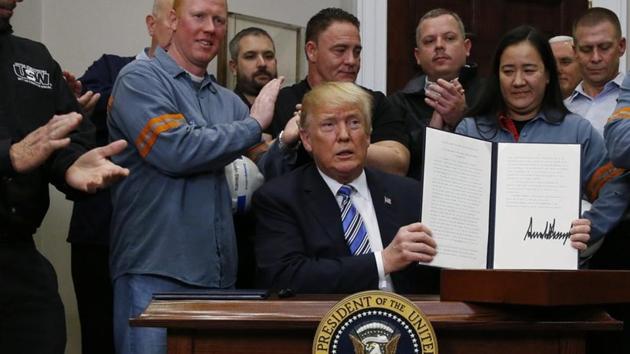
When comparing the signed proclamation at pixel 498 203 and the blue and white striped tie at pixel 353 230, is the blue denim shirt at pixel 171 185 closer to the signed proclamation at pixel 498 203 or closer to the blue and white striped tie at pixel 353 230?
the blue and white striped tie at pixel 353 230

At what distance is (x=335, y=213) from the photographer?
3.35m

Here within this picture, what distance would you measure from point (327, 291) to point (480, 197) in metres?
0.54

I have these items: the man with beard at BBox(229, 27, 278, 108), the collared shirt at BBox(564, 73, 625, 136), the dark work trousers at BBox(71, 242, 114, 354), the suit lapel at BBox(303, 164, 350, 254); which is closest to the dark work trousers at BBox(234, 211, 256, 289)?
the suit lapel at BBox(303, 164, 350, 254)

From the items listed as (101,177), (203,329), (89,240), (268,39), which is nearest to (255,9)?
(268,39)

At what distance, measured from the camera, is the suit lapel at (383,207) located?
3.37 meters

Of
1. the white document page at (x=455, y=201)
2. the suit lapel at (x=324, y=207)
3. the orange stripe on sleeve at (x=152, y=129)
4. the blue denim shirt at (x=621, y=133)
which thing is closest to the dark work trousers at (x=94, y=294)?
the orange stripe on sleeve at (x=152, y=129)

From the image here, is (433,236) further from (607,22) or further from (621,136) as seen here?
(607,22)

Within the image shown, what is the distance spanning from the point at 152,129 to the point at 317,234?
61 cm

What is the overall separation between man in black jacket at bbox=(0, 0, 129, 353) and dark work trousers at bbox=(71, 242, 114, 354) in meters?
0.99

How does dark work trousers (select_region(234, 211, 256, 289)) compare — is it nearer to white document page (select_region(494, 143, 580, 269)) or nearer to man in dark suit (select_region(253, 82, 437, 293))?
man in dark suit (select_region(253, 82, 437, 293))

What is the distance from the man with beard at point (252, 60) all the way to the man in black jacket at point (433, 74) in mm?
734

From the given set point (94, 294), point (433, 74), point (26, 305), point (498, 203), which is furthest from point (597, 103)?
point (26, 305)

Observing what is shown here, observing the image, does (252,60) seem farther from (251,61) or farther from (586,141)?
(586,141)

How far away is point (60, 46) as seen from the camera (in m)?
4.94
